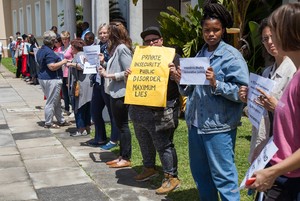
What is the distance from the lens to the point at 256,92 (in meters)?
2.72

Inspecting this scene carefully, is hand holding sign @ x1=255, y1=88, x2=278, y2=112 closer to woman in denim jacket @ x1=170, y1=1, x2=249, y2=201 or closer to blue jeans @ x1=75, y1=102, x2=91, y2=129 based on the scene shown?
woman in denim jacket @ x1=170, y1=1, x2=249, y2=201

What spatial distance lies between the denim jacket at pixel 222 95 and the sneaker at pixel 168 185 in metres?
1.46

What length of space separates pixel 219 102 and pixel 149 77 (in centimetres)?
128

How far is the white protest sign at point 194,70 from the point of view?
3.30 m

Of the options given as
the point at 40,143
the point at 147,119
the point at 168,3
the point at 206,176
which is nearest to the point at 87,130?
the point at 40,143

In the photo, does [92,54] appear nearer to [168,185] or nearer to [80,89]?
[80,89]

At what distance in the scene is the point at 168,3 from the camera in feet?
66.4

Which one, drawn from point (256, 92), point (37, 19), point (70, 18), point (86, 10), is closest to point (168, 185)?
point (256, 92)

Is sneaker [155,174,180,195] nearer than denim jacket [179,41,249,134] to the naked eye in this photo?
No

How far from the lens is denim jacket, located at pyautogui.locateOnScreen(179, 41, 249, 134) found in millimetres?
3320

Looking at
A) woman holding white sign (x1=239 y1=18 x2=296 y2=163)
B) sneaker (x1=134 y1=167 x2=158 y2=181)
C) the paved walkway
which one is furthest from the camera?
sneaker (x1=134 y1=167 x2=158 y2=181)

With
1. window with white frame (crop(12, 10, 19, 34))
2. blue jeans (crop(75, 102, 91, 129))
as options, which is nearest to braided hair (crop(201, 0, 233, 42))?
blue jeans (crop(75, 102, 91, 129))

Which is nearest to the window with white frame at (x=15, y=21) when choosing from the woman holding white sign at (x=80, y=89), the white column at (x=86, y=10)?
the white column at (x=86, y=10)

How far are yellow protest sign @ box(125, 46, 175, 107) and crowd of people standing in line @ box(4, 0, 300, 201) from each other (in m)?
0.17
